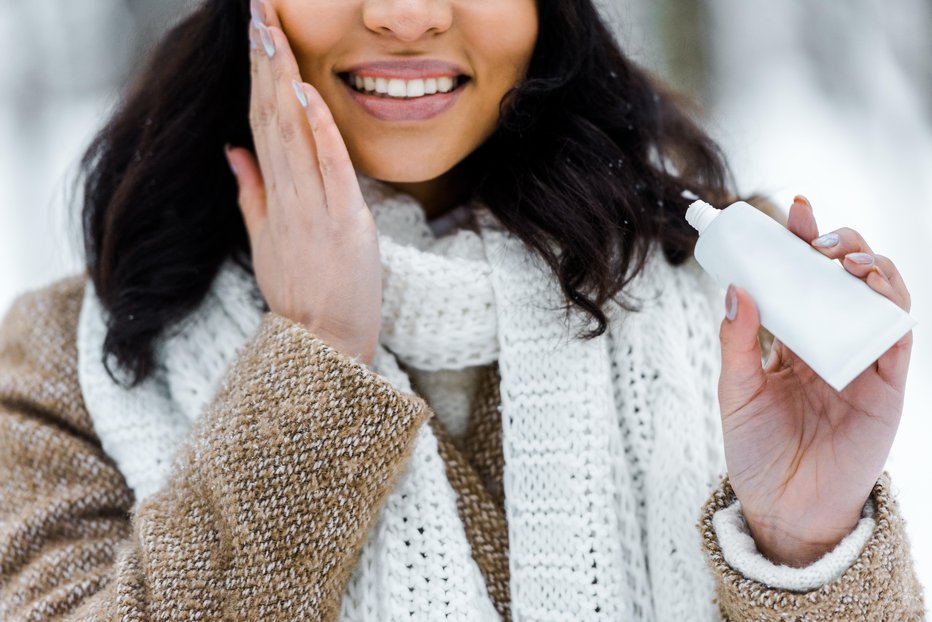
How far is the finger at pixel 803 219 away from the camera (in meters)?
0.80

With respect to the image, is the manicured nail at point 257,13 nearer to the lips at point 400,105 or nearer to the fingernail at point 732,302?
the lips at point 400,105

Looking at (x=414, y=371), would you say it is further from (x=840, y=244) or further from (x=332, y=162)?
(x=840, y=244)

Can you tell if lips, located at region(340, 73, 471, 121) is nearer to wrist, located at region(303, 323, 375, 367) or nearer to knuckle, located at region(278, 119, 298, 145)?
knuckle, located at region(278, 119, 298, 145)

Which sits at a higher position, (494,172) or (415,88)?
(415,88)

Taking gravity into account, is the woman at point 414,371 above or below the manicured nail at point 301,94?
below

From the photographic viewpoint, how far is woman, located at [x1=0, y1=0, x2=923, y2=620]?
86cm

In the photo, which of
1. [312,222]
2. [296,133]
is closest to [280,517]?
[312,222]

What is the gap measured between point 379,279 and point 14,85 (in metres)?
2.09

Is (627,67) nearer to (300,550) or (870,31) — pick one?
(300,550)

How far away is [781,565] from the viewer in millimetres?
843

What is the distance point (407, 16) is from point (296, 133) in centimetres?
19

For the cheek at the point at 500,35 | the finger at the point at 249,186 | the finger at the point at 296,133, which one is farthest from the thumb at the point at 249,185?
the cheek at the point at 500,35

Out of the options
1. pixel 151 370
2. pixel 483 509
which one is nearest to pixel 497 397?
pixel 483 509

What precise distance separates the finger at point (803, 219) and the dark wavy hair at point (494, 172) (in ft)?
0.93
